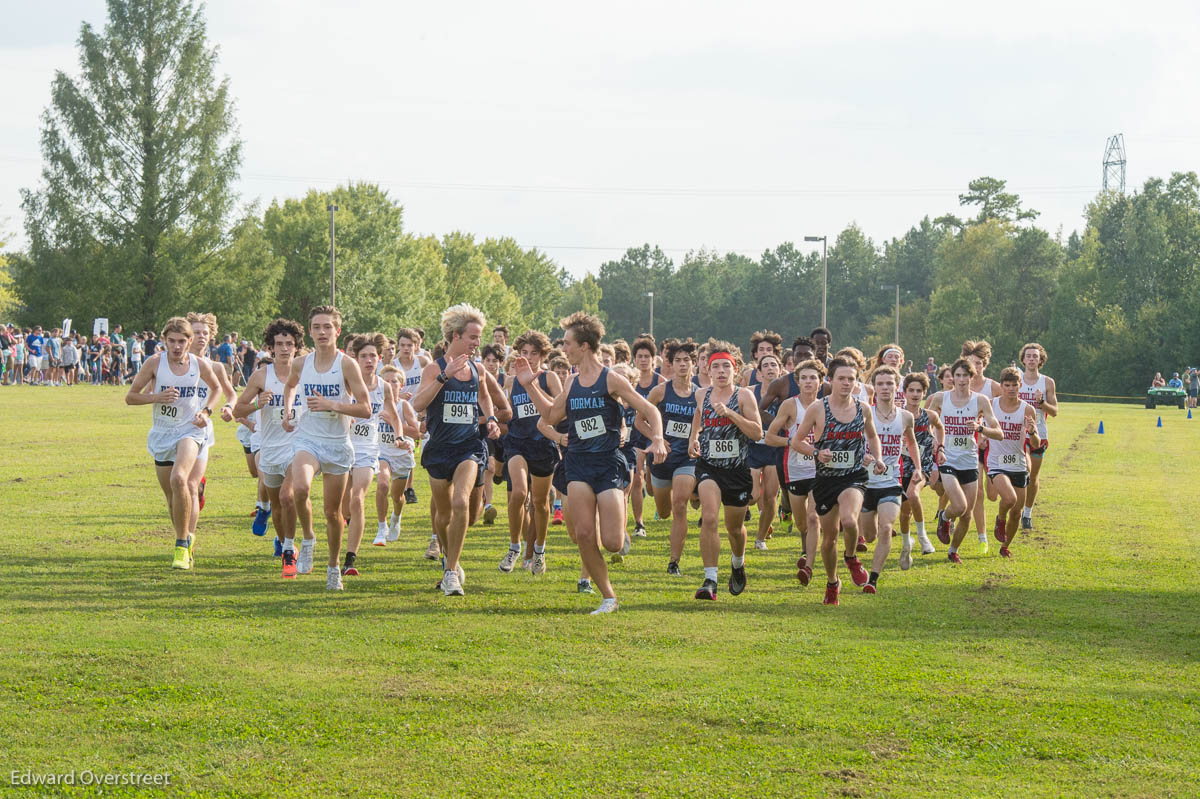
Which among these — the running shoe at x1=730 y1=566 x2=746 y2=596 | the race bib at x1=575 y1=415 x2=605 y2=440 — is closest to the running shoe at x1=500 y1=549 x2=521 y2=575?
the running shoe at x1=730 y1=566 x2=746 y2=596

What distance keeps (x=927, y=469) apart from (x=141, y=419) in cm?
2125

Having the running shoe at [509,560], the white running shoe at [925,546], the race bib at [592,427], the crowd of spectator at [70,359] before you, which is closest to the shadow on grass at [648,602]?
the running shoe at [509,560]

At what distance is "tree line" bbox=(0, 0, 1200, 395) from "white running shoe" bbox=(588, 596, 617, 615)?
1966 inches

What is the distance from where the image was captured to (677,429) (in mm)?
11414

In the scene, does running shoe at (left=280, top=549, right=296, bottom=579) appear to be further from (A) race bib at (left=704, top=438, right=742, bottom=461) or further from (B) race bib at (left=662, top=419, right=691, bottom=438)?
(A) race bib at (left=704, top=438, right=742, bottom=461)

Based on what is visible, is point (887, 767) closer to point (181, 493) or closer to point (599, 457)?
point (599, 457)

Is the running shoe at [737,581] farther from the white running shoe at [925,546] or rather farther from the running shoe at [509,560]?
the white running shoe at [925,546]

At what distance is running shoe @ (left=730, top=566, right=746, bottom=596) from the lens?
997 cm

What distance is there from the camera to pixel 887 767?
5.71 meters

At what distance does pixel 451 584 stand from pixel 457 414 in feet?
4.34

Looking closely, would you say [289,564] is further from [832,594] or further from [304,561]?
[832,594]

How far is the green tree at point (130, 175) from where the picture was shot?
55.4m

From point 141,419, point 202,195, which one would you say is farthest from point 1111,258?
point 141,419

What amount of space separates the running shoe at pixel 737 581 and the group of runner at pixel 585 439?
2 cm
